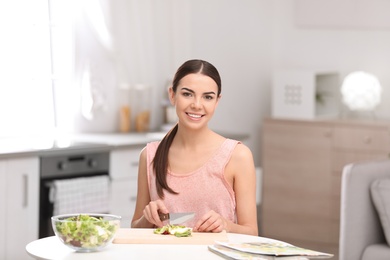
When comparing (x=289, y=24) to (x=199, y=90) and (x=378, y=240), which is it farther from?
(x=199, y=90)

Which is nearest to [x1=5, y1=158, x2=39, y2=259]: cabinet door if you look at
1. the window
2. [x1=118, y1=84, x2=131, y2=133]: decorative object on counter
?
the window

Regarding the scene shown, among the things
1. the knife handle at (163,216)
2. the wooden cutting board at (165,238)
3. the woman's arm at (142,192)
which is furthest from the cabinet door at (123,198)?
the wooden cutting board at (165,238)

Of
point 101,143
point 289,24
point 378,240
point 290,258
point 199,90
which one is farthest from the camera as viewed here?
point 289,24

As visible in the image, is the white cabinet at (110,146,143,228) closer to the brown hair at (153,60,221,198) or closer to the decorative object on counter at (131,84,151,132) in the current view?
the decorative object on counter at (131,84,151,132)

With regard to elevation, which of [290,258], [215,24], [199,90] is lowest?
[290,258]

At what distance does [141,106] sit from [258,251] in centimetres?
374

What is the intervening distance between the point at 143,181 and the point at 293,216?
3.67m

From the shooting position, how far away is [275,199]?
6793 millimetres

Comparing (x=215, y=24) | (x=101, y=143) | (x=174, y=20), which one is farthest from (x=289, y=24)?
(x=101, y=143)

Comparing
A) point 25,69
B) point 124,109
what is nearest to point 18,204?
point 25,69

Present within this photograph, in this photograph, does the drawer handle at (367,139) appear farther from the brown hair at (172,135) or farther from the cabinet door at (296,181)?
the brown hair at (172,135)

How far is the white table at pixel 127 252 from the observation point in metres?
2.58

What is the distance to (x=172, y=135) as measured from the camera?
317 centimetres

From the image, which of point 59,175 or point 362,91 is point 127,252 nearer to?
point 59,175
